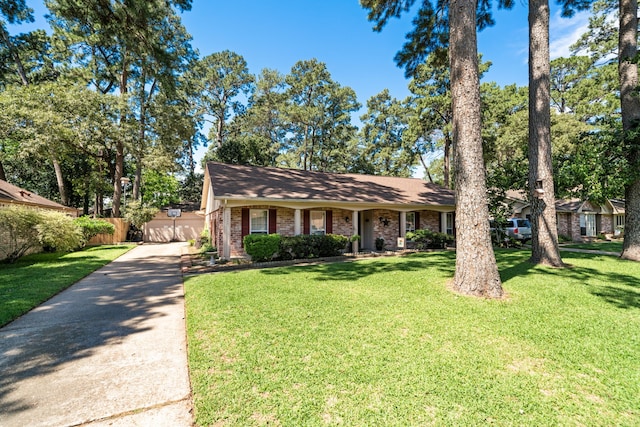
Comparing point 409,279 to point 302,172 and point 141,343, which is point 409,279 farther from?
point 302,172

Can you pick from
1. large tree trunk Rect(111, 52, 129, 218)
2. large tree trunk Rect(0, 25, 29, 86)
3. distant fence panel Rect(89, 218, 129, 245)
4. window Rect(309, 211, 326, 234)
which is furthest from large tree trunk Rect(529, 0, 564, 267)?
large tree trunk Rect(0, 25, 29, 86)

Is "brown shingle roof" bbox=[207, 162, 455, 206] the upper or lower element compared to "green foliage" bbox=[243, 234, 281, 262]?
upper

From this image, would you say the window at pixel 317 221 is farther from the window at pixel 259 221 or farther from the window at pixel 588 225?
the window at pixel 588 225

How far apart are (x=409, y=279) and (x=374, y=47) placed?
1187 cm

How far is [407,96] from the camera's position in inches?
978

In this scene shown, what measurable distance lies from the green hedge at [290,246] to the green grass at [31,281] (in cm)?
525

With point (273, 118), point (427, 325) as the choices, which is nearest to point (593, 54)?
point (273, 118)

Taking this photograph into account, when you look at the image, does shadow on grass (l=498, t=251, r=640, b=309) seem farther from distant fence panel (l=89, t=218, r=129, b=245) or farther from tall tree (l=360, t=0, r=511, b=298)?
distant fence panel (l=89, t=218, r=129, b=245)

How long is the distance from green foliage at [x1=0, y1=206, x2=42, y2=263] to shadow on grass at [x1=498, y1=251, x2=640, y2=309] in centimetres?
1640

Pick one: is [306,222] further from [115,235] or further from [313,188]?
[115,235]

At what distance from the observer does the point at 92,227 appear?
1752 cm

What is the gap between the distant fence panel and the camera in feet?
63.0

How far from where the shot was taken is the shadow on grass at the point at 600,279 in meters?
5.64

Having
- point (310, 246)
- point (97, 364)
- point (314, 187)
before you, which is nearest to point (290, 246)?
point (310, 246)
